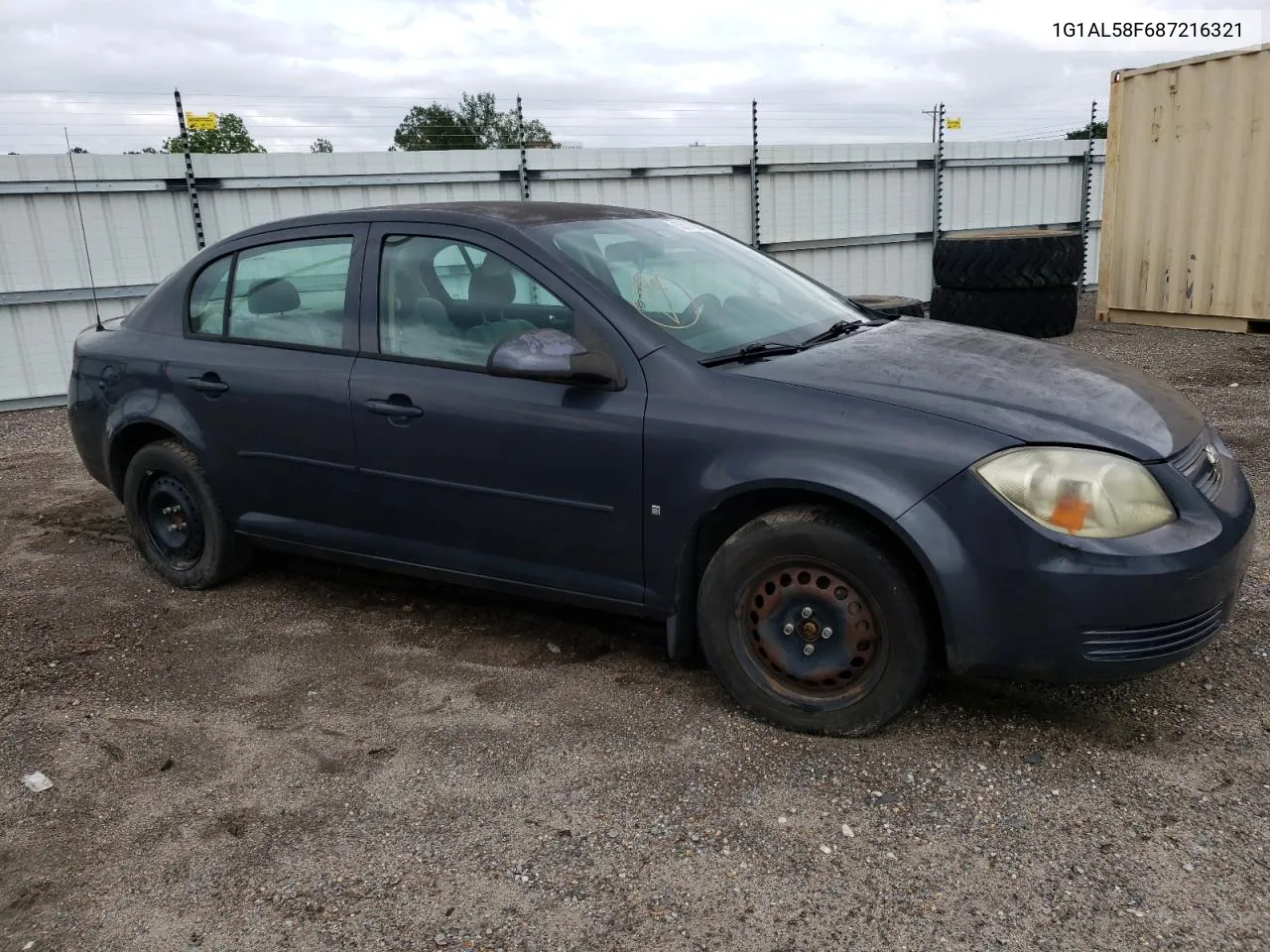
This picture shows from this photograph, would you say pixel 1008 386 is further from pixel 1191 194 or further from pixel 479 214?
pixel 1191 194

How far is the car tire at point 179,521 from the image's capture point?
4395 mm

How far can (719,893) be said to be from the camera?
248 cm

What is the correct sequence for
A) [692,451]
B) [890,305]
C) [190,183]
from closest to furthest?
1. [692,451]
2. [890,305]
3. [190,183]

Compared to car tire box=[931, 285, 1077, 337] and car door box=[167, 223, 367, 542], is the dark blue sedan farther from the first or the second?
car tire box=[931, 285, 1077, 337]

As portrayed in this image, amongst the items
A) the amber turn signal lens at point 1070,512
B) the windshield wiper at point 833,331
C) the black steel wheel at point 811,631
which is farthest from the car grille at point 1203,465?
the windshield wiper at point 833,331

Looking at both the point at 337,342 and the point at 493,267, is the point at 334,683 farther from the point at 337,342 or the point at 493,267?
the point at 493,267

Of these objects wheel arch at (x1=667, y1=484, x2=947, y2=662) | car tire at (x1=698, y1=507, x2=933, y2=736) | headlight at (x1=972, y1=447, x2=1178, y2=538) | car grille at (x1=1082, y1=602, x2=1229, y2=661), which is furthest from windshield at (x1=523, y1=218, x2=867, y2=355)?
car grille at (x1=1082, y1=602, x2=1229, y2=661)

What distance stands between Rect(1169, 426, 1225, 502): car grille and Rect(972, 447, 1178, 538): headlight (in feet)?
0.71

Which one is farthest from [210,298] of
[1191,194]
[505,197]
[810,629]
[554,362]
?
[1191,194]

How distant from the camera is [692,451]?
3.14 metres

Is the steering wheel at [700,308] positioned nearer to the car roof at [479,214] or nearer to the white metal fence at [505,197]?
the car roof at [479,214]

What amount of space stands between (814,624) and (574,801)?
84 cm

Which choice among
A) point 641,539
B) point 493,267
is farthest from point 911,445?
point 493,267

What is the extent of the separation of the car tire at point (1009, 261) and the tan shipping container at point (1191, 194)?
3.59ft
